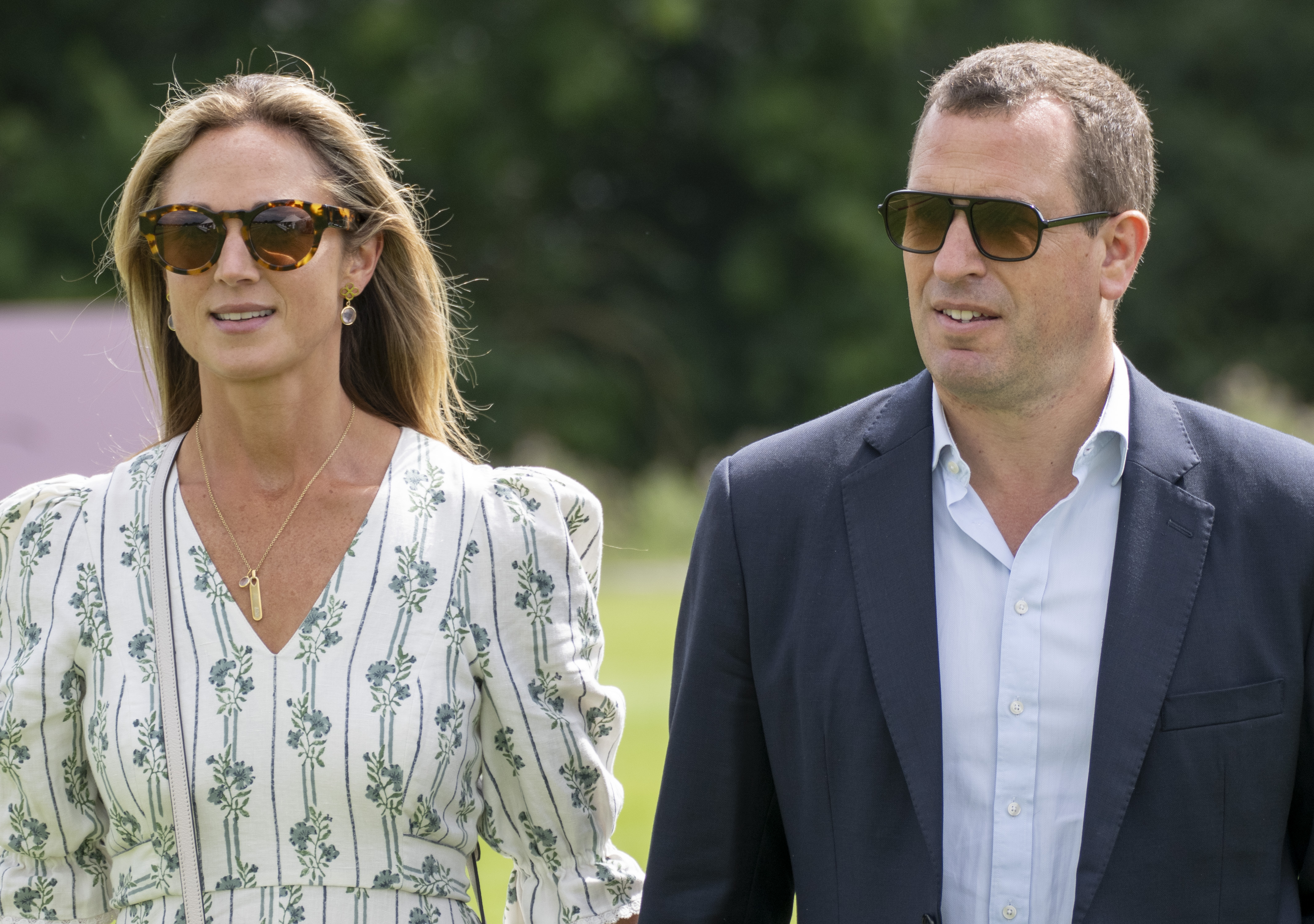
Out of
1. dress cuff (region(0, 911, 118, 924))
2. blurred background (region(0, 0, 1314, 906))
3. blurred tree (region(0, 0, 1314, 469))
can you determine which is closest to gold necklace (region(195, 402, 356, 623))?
dress cuff (region(0, 911, 118, 924))

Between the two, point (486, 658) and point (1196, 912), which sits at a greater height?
point (486, 658)

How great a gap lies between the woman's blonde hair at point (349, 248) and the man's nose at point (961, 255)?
1.14m

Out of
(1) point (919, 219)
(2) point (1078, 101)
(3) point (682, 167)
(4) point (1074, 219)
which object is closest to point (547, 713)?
(1) point (919, 219)

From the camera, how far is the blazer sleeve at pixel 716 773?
2650 millimetres

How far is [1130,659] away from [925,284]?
2.15 ft

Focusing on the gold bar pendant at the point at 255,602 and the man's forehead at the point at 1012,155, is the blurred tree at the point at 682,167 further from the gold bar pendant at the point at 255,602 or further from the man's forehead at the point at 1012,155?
the man's forehead at the point at 1012,155

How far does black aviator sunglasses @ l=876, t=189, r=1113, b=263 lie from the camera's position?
2.53 meters

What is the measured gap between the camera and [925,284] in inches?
102

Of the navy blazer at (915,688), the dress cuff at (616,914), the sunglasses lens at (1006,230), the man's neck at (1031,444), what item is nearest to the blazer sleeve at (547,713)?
the dress cuff at (616,914)

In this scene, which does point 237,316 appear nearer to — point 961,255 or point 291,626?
point 291,626

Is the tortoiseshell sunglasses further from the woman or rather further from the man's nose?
the man's nose

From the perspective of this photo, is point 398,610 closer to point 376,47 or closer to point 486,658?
point 486,658

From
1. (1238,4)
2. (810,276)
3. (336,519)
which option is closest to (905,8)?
(810,276)

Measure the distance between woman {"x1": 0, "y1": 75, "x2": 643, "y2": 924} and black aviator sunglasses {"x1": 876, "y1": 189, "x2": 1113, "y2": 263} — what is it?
0.88 metres
